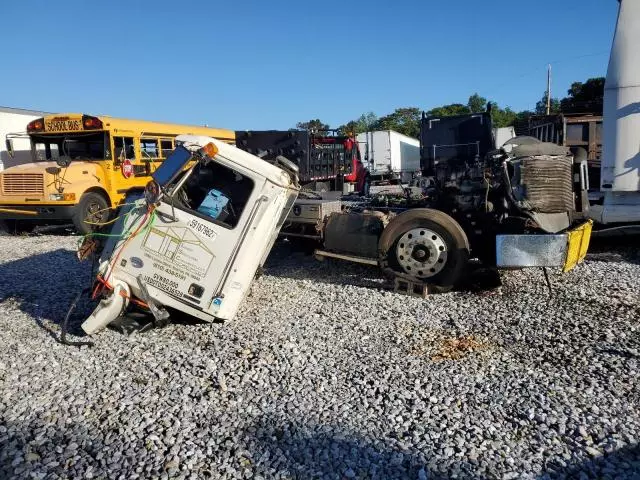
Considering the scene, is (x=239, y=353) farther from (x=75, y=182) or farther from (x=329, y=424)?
(x=75, y=182)

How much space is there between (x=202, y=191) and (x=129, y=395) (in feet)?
7.05

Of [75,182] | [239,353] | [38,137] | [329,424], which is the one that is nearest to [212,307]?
[239,353]

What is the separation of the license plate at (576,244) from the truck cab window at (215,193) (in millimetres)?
3623

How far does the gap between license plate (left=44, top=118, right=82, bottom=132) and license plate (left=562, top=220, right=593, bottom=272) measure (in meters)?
11.2

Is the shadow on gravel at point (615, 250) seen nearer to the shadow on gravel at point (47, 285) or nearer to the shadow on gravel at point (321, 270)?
the shadow on gravel at point (321, 270)

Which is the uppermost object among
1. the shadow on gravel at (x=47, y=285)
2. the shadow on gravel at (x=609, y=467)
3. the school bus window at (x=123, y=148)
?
the school bus window at (x=123, y=148)

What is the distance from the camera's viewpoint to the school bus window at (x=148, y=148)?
1314 cm

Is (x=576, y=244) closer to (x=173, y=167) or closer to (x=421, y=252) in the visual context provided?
(x=421, y=252)

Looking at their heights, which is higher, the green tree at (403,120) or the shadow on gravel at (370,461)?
the green tree at (403,120)

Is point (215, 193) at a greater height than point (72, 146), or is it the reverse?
point (72, 146)

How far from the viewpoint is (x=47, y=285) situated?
732 centimetres

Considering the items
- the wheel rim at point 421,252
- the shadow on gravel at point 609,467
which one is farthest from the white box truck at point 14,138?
the shadow on gravel at point 609,467

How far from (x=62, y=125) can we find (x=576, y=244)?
11.7 meters

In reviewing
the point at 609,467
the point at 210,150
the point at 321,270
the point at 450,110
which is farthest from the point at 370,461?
the point at 450,110
